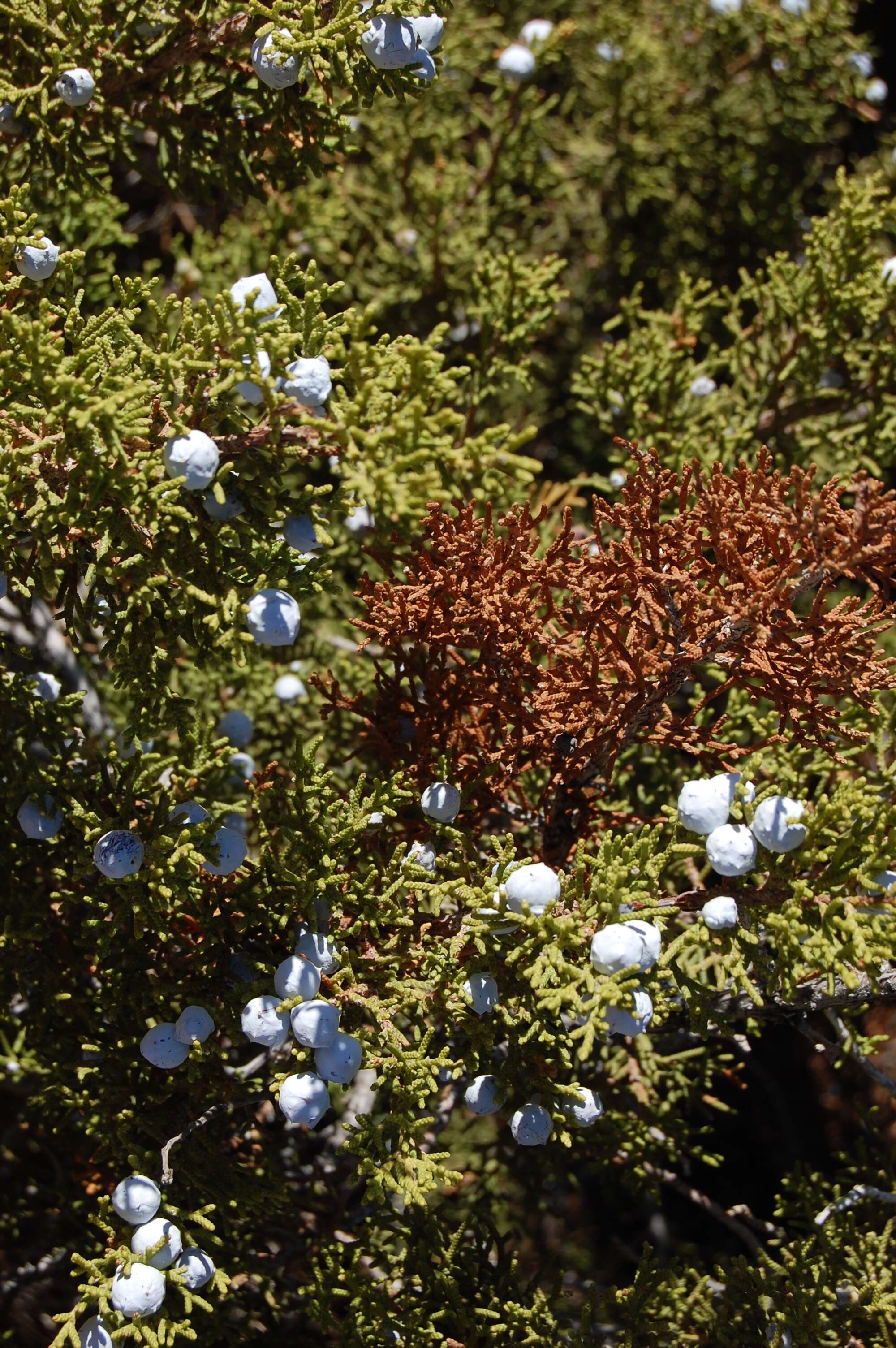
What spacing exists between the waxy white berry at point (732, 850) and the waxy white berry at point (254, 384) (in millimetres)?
924

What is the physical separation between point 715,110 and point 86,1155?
3.39 m

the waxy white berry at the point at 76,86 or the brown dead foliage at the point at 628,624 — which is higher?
the waxy white berry at the point at 76,86

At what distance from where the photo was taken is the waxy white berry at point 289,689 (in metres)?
2.38

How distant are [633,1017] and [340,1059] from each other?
1.44 feet

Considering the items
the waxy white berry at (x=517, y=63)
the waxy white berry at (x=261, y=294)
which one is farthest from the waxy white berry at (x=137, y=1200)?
the waxy white berry at (x=517, y=63)

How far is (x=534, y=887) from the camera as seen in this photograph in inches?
55.0

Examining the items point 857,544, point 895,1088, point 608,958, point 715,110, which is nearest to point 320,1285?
point 608,958

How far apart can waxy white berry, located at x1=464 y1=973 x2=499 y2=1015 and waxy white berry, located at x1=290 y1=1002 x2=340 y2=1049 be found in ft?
0.69

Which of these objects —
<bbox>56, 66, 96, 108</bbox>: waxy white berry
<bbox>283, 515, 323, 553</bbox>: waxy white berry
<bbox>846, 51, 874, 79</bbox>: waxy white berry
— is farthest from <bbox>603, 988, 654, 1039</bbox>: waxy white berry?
<bbox>846, 51, 874, 79</bbox>: waxy white berry

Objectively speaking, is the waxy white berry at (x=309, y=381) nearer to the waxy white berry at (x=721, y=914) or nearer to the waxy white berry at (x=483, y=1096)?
the waxy white berry at (x=721, y=914)

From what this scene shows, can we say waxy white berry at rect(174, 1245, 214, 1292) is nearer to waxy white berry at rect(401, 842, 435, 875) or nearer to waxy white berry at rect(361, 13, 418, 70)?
waxy white berry at rect(401, 842, 435, 875)

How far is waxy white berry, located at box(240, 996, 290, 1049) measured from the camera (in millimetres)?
1459

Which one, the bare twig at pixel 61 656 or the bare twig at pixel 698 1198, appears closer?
→ the bare twig at pixel 698 1198

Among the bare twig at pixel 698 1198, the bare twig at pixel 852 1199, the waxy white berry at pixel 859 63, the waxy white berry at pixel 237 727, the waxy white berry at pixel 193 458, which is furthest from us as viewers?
the waxy white berry at pixel 859 63
